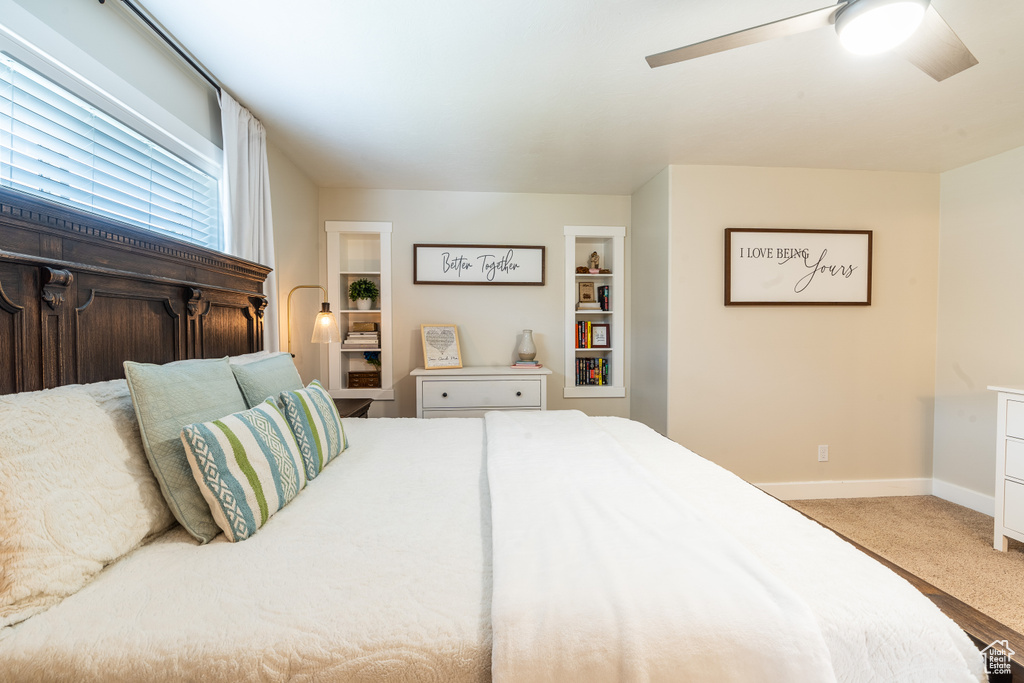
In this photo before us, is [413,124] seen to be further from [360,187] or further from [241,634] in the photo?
[241,634]

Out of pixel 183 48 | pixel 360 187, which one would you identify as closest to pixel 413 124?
pixel 183 48

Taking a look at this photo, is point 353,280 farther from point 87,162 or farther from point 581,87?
point 581,87

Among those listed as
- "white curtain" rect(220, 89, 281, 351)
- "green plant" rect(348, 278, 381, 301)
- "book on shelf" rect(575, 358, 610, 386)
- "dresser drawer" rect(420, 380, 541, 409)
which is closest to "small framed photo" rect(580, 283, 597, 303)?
"book on shelf" rect(575, 358, 610, 386)

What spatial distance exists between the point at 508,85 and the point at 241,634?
2154 millimetres

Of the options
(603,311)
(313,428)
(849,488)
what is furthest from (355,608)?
(849,488)

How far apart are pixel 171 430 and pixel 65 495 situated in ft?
0.81

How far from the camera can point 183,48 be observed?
1.75 metres

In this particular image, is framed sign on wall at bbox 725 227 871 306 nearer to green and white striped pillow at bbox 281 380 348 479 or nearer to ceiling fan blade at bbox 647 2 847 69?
ceiling fan blade at bbox 647 2 847 69

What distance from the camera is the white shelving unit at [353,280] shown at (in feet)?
11.4

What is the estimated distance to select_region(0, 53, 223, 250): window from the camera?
1186mm

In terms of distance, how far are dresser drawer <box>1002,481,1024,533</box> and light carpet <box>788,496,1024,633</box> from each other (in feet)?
0.62

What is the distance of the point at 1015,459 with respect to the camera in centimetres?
227

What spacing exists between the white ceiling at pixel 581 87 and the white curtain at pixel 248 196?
0.11m

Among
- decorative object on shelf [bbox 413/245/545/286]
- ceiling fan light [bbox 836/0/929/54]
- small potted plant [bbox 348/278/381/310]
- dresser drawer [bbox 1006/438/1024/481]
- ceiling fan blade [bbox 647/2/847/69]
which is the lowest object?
dresser drawer [bbox 1006/438/1024/481]
